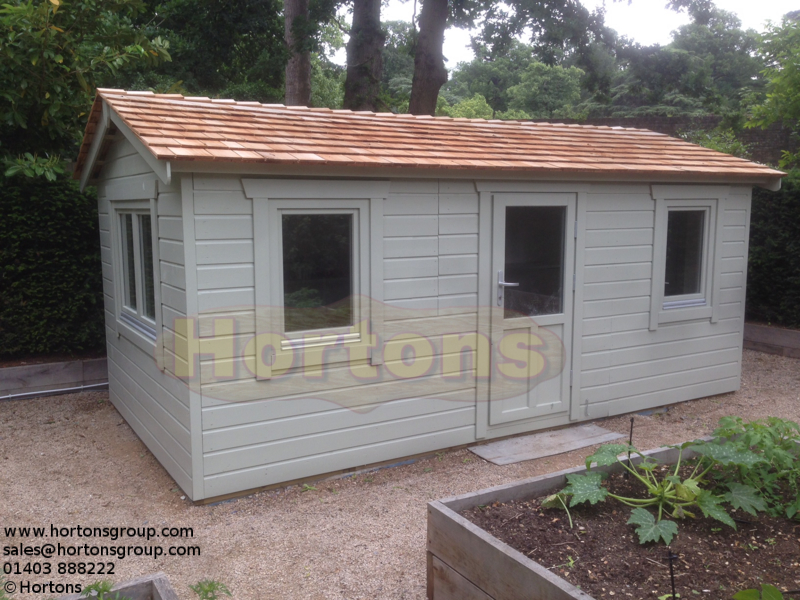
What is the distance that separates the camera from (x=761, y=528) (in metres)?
3.45

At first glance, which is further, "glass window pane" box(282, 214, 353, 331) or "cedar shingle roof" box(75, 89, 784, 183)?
"glass window pane" box(282, 214, 353, 331)

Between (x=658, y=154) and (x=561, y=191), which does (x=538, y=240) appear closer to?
(x=561, y=191)

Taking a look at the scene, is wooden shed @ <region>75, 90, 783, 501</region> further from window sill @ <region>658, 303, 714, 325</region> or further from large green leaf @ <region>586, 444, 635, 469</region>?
large green leaf @ <region>586, 444, 635, 469</region>

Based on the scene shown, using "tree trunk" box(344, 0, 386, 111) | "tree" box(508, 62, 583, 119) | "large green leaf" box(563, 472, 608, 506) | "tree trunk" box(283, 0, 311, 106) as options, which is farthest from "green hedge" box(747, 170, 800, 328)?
Answer: "tree" box(508, 62, 583, 119)

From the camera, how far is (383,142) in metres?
5.73

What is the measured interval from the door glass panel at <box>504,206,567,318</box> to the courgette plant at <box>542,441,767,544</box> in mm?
2420

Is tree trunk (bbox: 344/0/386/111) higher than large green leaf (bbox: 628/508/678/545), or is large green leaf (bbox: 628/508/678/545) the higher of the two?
tree trunk (bbox: 344/0/386/111)

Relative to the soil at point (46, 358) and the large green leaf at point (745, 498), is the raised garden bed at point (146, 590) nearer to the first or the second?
the large green leaf at point (745, 498)

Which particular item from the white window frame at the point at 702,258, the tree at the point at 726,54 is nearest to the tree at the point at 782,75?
the white window frame at the point at 702,258

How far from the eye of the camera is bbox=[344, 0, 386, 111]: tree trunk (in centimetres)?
1289

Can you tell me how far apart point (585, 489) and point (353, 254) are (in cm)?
256

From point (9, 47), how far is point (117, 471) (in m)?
4.50

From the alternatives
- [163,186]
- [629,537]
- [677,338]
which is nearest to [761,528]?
[629,537]

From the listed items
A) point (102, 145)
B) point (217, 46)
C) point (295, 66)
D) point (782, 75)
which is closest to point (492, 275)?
point (102, 145)
